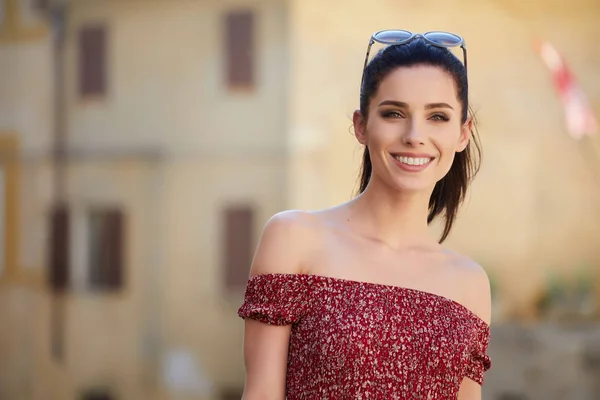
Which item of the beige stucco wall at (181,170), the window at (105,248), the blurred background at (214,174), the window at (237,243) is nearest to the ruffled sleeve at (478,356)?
the blurred background at (214,174)

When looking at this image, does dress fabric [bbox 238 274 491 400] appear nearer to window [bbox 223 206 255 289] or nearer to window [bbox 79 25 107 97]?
window [bbox 223 206 255 289]

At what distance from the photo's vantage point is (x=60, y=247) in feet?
45.6

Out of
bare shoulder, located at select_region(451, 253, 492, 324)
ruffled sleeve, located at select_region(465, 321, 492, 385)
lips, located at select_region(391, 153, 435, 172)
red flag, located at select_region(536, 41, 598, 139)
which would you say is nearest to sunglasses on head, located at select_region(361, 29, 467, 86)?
lips, located at select_region(391, 153, 435, 172)

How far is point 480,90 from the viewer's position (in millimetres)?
11578

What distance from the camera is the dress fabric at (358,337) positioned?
2027 millimetres

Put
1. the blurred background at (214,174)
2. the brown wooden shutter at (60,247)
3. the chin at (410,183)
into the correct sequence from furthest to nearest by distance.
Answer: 1. the brown wooden shutter at (60,247)
2. the blurred background at (214,174)
3. the chin at (410,183)

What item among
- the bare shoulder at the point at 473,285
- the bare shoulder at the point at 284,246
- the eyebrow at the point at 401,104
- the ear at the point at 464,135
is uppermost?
the eyebrow at the point at 401,104

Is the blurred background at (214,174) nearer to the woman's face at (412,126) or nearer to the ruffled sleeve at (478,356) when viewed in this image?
the ruffled sleeve at (478,356)

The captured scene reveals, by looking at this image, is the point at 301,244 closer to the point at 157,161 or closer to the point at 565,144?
the point at 565,144

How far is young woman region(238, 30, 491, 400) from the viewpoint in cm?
204

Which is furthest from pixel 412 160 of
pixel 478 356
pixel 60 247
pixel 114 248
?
pixel 60 247

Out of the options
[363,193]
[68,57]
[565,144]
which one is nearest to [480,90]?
[565,144]

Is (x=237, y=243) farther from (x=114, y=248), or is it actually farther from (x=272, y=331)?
(x=272, y=331)

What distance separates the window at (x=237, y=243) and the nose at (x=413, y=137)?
35.7 ft
